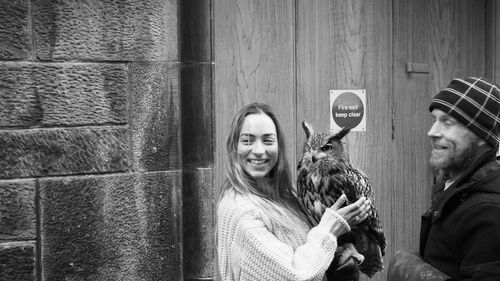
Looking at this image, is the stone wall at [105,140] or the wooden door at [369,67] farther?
the wooden door at [369,67]

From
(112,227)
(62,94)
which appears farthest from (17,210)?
(62,94)

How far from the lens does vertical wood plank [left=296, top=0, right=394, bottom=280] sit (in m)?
4.47

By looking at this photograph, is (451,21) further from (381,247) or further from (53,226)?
(53,226)

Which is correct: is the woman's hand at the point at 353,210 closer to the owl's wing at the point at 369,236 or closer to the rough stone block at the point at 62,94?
the owl's wing at the point at 369,236

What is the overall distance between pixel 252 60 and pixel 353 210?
1.88 metres

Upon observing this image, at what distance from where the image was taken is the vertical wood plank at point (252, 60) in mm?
4180

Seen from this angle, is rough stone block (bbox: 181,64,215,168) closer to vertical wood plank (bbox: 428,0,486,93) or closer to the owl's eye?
the owl's eye

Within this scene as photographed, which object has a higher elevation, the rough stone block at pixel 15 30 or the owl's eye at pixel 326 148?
the rough stone block at pixel 15 30

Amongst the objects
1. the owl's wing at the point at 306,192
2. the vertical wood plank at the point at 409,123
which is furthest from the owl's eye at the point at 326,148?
the vertical wood plank at the point at 409,123

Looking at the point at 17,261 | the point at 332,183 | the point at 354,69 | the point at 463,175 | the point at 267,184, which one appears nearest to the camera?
the point at 463,175

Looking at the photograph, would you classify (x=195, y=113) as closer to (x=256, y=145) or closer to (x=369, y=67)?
(x=256, y=145)

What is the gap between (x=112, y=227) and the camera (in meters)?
3.57

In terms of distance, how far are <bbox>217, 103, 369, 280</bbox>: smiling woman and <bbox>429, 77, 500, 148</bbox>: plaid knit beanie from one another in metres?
0.50

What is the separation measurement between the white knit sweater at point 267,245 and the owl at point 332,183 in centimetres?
15
